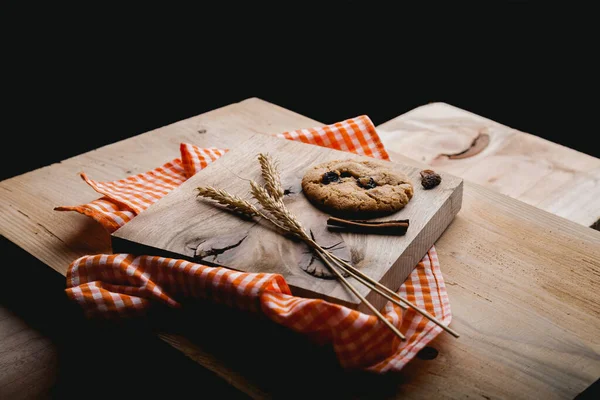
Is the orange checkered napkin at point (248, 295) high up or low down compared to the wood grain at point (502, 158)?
up

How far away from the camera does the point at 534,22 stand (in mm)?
3660

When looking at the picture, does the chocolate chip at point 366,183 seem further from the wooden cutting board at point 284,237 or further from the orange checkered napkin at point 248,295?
Answer: the orange checkered napkin at point 248,295

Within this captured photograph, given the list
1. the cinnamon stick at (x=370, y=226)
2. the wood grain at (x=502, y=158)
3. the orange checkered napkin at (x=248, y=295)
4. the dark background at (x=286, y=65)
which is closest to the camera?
the orange checkered napkin at (x=248, y=295)

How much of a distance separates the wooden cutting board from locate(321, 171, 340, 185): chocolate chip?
3.0 inches

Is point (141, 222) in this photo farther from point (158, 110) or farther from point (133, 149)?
point (158, 110)

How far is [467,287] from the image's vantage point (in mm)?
1584

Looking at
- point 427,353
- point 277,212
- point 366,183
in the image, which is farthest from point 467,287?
point 277,212

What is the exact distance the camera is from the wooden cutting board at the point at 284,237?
146cm

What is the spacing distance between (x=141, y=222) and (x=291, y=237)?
392mm

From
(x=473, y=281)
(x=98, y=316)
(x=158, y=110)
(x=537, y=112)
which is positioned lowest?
(x=537, y=112)

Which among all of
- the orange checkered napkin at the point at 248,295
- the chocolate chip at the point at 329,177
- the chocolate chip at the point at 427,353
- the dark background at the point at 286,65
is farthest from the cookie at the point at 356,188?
the dark background at the point at 286,65

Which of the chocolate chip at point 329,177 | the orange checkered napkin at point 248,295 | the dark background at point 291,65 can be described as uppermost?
the chocolate chip at point 329,177

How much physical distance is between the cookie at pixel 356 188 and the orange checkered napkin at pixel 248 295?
0.18 meters

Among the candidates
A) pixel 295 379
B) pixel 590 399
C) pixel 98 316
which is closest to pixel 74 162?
pixel 98 316
